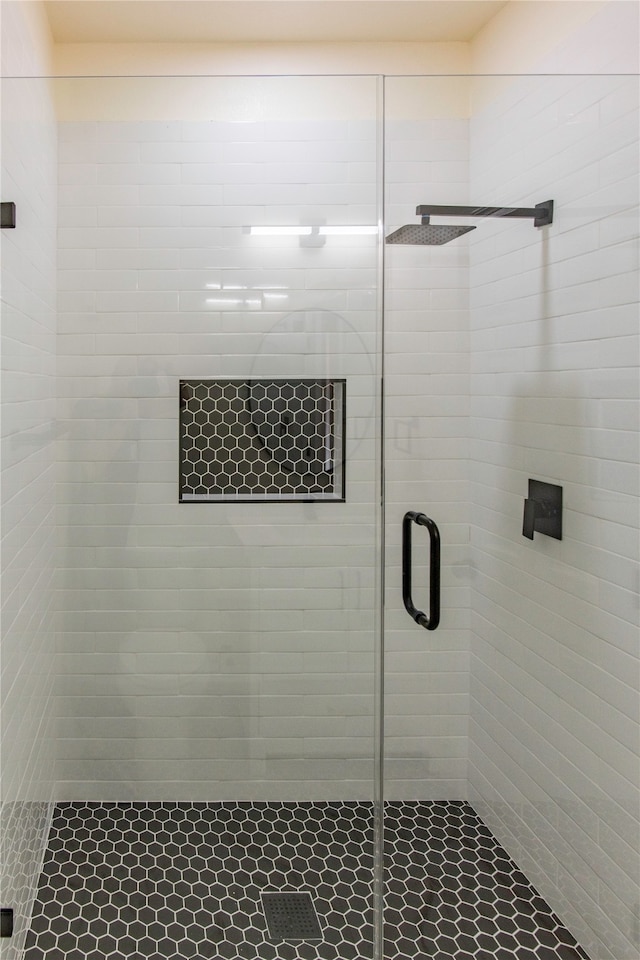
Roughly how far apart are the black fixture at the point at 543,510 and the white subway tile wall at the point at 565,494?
0.02m

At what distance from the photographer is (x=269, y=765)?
1.77 m

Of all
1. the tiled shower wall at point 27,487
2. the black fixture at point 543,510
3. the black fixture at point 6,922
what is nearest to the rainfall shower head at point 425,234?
the black fixture at point 543,510

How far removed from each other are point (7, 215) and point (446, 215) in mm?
1041

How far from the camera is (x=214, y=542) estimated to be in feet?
5.75

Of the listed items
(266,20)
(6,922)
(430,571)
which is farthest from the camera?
(266,20)

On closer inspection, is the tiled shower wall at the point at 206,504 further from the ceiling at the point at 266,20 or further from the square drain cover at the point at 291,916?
the ceiling at the point at 266,20

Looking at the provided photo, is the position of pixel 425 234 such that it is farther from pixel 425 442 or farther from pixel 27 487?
pixel 27 487

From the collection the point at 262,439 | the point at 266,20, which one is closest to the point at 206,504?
the point at 262,439

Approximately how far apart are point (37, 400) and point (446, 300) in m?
1.01

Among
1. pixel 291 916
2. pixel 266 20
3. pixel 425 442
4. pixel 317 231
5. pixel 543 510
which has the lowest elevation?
pixel 291 916

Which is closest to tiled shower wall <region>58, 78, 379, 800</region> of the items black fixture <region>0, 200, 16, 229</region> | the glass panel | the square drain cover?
the glass panel

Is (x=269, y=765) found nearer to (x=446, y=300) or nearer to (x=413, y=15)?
(x=446, y=300)

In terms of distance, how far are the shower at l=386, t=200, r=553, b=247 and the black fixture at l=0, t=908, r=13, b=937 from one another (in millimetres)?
1803

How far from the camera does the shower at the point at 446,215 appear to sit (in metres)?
1.72
